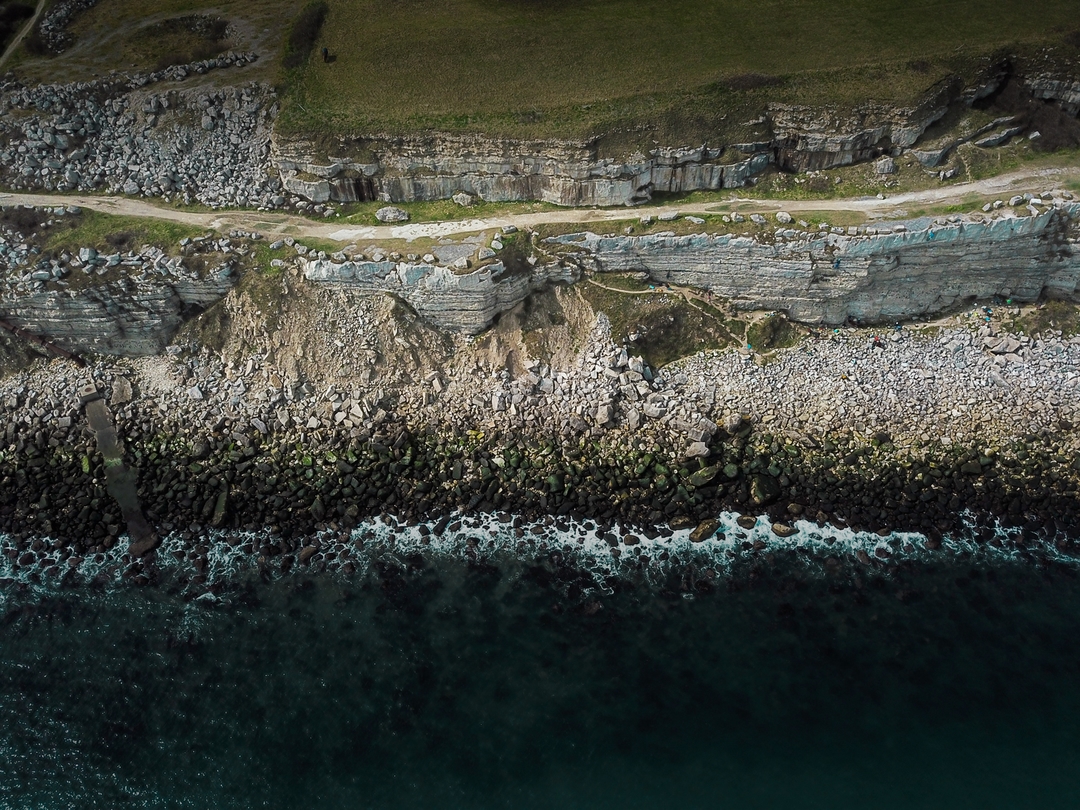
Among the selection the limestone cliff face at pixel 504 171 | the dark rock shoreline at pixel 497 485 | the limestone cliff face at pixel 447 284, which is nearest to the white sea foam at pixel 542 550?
the dark rock shoreline at pixel 497 485

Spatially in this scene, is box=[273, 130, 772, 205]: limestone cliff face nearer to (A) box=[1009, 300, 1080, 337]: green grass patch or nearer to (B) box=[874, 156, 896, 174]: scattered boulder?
(B) box=[874, 156, 896, 174]: scattered boulder

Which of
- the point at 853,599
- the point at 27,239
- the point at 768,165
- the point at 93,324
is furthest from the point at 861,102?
the point at 27,239

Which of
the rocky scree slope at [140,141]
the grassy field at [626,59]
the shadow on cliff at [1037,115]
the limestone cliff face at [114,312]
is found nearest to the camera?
the limestone cliff face at [114,312]

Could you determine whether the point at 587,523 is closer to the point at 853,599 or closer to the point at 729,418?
the point at 729,418

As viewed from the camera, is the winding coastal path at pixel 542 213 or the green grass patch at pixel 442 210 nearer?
the winding coastal path at pixel 542 213

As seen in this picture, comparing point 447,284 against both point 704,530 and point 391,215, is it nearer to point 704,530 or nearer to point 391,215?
point 391,215

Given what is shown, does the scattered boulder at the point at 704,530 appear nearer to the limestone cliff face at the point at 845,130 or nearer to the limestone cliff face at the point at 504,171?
the limestone cliff face at the point at 504,171

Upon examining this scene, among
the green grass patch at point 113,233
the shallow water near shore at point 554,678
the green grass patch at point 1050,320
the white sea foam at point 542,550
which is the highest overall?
the green grass patch at point 113,233
